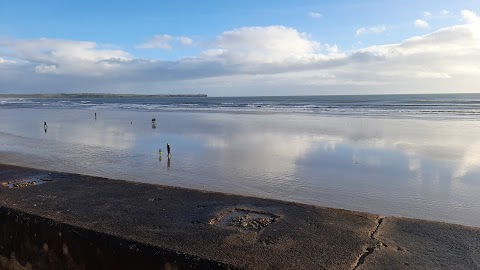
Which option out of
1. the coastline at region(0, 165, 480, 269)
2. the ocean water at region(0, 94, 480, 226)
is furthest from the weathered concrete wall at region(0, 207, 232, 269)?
the ocean water at region(0, 94, 480, 226)

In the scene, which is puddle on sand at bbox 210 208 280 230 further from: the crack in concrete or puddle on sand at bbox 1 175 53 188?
puddle on sand at bbox 1 175 53 188

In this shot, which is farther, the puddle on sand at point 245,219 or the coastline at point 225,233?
the puddle on sand at point 245,219

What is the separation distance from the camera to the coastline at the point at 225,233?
13.7 feet

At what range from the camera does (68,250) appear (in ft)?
15.7

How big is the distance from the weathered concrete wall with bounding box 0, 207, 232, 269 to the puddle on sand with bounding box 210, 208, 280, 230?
3.99 ft

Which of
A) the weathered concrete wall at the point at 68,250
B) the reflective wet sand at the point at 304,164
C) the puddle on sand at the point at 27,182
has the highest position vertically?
the puddle on sand at the point at 27,182

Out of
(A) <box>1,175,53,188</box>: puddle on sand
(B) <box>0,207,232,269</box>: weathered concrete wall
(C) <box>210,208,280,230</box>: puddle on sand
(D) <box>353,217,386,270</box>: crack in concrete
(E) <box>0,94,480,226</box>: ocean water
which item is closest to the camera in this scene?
(D) <box>353,217,386,270</box>: crack in concrete

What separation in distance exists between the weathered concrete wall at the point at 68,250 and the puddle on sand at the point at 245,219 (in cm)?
122

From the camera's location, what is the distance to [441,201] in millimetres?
8938

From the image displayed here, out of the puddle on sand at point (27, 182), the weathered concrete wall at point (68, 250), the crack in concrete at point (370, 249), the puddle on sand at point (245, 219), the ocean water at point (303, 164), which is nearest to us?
the crack in concrete at point (370, 249)

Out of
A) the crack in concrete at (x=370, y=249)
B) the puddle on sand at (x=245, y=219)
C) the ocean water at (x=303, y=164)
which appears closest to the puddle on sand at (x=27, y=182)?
the ocean water at (x=303, y=164)

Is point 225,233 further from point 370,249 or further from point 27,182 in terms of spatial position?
point 27,182

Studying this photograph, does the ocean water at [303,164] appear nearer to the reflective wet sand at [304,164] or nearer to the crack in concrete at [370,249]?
the reflective wet sand at [304,164]

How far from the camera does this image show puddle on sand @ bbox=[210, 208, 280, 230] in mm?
5244
